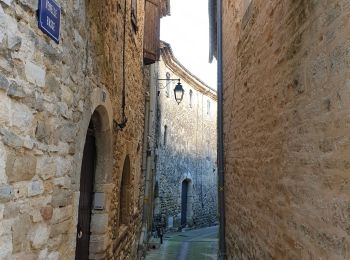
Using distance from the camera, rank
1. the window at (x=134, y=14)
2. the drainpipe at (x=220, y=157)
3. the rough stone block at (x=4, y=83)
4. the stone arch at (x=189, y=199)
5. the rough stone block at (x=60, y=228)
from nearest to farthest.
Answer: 1. the rough stone block at (x=4, y=83)
2. the rough stone block at (x=60, y=228)
3. the window at (x=134, y=14)
4. the drainpipe at (x=220, y=157)
5. the stone arch at (x=189, y=199)

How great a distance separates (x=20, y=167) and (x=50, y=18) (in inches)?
39.2

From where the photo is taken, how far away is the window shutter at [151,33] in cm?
789

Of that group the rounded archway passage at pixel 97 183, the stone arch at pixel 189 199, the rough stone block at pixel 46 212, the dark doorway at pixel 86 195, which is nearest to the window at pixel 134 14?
the rounded archway passage at pixel 97 183

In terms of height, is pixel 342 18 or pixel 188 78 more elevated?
pixel 188 78

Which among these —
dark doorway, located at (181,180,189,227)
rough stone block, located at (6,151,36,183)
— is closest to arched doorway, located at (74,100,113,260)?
rough stone block, located at (6,151,36,183)

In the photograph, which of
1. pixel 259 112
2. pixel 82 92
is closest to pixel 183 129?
pixel 259 112

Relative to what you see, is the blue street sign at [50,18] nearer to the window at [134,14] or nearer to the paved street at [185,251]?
the window at [134,14]

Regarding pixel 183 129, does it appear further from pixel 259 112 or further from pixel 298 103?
pixel 298 103

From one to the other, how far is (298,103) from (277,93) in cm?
58

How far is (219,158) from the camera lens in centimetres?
710

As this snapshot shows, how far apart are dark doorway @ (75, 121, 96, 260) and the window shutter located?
3768mm

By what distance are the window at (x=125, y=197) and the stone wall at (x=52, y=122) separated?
5.01 feet

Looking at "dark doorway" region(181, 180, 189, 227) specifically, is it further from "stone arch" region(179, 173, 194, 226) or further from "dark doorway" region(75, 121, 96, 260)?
"dark doorway" region(75, 121, 96, 260)

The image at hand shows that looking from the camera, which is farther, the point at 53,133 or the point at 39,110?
the point at 53,133
